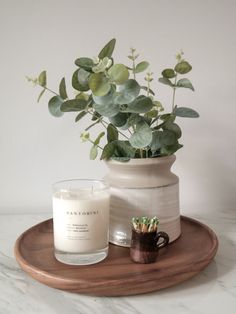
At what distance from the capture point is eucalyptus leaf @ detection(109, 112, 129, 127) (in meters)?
0.61

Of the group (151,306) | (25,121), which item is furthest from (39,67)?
(151,306)

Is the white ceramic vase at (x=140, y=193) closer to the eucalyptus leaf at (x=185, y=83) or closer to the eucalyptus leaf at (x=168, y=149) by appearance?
the eucalyptus leaf at (x=168, y=149)

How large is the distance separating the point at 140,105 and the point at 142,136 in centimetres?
5

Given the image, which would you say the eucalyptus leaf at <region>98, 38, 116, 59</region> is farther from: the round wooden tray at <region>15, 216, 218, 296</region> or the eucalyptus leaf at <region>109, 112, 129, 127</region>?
the round wooden tray at <region>15, 216, 218, 296</region>

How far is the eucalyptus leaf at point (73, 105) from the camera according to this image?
1.96 feet

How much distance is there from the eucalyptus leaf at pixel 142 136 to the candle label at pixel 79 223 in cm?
11

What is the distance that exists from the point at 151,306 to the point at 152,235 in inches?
4.6

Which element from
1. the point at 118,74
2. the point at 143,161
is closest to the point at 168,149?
the point at 143,161

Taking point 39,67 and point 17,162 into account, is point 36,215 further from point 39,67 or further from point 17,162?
point 39,67

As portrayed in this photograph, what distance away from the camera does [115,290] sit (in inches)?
19.9

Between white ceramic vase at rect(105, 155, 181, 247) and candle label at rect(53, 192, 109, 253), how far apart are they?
0.18 ft

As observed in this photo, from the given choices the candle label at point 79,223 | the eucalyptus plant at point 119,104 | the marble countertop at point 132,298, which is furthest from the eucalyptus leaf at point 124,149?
the marble countertop at point 132,298

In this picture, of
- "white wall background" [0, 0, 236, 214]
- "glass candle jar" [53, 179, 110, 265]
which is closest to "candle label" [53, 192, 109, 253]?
"glass candle jar" [53, 179, 110, 265]

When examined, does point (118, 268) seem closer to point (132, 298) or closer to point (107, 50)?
point (132, 298)
